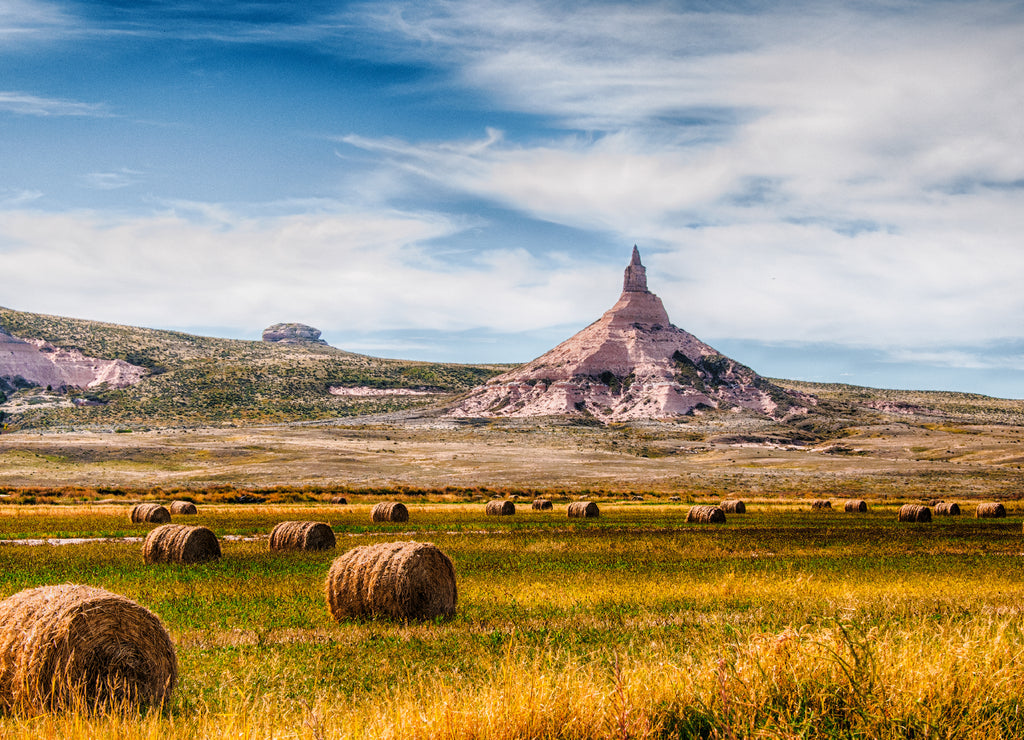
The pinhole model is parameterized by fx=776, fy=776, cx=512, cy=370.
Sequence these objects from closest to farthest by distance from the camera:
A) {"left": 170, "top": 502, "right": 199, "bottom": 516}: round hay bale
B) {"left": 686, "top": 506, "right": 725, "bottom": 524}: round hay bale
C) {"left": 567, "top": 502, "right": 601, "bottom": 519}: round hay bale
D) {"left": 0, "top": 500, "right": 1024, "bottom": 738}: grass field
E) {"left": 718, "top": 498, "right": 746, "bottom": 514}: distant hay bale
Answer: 1. {"left": 0, "top": 500, "right": 1024, "bottom": 738}: grass field
2. {"left": 686, "top": 506, "right": 725, "bottom": 524}: round hay bale
3. {"left": 567, "top": 502, "right": 601, "bottom": 519}: round hay bale
4. {"left": 170, "top": 502, "right": 199, "bottom": 516}: round hay bale
5. {"left": 718, "top": 498, "right": 746, "bottom": 514}: distant hay bale

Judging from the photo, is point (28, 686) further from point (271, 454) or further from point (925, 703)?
point (271, 454)

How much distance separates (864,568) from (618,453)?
106226mm

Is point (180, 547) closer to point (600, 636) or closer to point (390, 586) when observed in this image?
point (390, 586)

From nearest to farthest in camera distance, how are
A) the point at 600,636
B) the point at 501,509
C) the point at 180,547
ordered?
the point at 600,636 < the point at 180,547 < the point at 501,509

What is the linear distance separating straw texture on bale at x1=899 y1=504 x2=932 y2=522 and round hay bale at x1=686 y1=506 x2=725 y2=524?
11.0 meters

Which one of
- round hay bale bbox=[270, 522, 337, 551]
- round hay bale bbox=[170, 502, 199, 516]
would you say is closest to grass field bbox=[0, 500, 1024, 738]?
round hay bale bbox=[270, 522, 337, 551]

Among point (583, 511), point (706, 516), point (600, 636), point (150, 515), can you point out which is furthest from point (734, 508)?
point (600, 636)

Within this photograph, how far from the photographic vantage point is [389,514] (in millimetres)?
40906

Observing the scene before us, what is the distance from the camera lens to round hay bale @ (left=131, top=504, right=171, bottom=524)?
39375mm

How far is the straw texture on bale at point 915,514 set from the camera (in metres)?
43.5

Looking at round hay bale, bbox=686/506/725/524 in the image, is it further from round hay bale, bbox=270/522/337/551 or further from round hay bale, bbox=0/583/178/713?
round hay bale, bbox=0/583/178/713

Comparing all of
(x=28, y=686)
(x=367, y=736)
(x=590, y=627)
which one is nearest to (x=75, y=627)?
(x=28, y=686)

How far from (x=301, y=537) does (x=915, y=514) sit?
34556 millimetres

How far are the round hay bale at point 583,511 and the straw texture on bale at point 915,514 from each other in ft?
57.1
